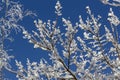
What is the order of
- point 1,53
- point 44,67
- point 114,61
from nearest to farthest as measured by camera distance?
point 114,61
point 44,67
point 1,53

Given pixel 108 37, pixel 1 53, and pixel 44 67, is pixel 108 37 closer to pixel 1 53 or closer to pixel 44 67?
pixel 44 67

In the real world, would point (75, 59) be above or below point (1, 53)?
below

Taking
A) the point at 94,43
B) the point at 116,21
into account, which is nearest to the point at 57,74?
the point at 94,43

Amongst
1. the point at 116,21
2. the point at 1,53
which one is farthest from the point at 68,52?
the point at 1,53

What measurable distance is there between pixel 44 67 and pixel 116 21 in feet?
4.30

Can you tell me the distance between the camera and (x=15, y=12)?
15531 mm

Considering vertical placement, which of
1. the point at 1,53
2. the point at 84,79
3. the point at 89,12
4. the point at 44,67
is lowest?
the point at 84,79

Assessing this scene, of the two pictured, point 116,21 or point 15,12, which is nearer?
point 116,21

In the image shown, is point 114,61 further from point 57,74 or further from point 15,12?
point 15,12

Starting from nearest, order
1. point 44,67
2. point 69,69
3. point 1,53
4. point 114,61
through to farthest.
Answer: point 69,69 < point 114,61 < point 44,67 < point 1,53

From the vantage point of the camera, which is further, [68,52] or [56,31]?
[56,31]

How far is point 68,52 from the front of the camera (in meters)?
4.80

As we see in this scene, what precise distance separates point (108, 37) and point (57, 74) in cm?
94

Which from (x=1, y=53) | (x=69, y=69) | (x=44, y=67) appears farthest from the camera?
(x=1, y=53)
